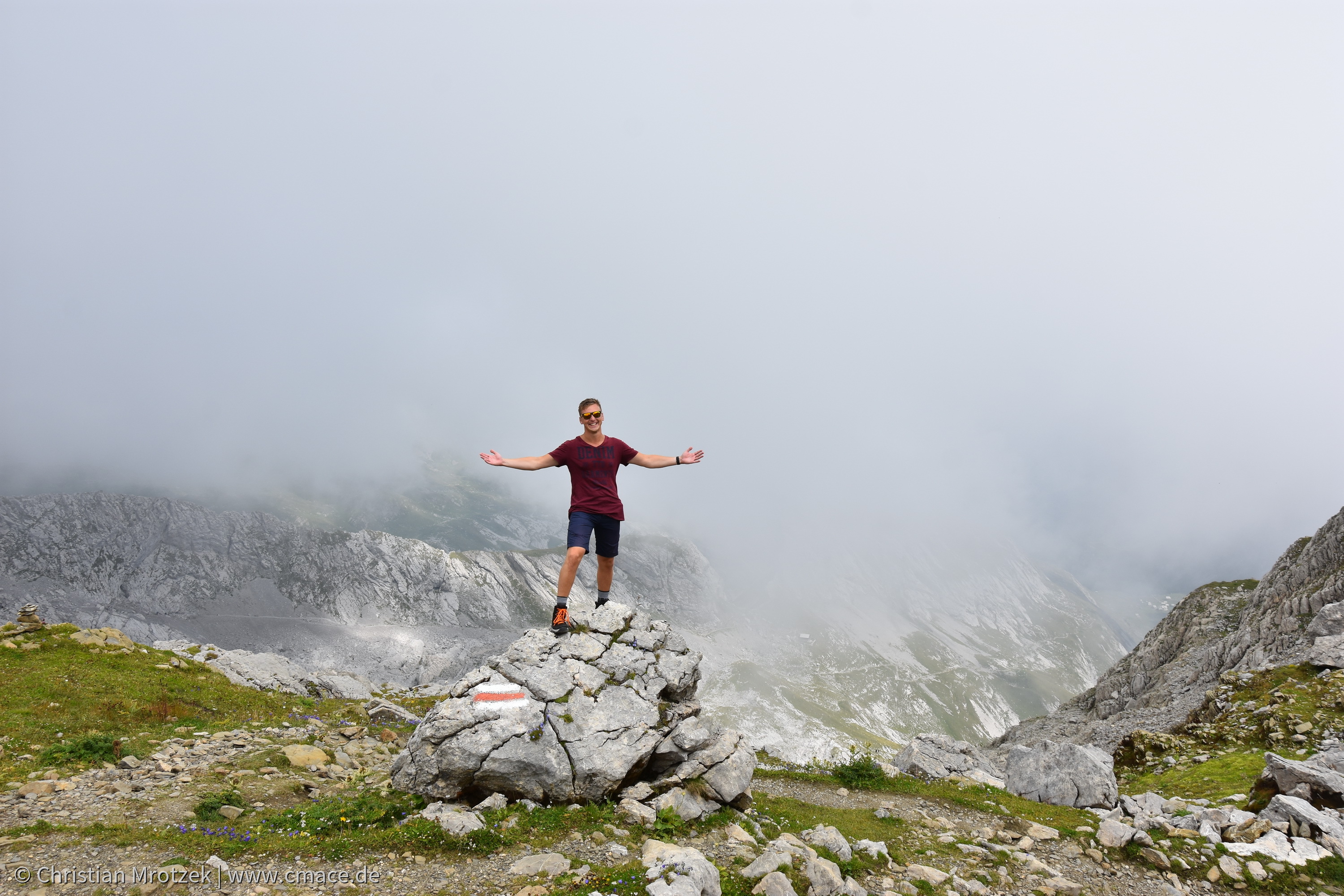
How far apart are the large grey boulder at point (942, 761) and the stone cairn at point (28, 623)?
4349 centimetres

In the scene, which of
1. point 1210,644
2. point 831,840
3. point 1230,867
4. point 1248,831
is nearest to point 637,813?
point 831,840

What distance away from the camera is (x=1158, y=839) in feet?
48.3

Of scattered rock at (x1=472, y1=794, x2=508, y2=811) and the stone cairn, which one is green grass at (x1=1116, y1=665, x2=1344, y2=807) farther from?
the stone cairn

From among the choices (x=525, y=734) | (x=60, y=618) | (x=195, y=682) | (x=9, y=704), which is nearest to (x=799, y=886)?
(x=525, y=734)

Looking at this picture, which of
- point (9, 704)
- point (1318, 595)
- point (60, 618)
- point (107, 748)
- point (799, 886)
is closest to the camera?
point (799, 886)

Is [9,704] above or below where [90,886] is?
below

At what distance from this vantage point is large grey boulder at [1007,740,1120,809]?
20531 millimetres

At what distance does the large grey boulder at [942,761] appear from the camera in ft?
82.9

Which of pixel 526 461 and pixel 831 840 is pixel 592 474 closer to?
pixel 526 461

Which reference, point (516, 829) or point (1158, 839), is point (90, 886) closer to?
point (516, 829)

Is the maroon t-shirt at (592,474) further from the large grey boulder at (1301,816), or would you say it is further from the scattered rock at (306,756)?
the large grey boulder at (1301,816)

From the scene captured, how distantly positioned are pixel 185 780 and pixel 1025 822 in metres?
24.6

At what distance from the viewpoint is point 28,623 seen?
2941 cm

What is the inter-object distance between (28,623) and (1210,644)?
85816mm
